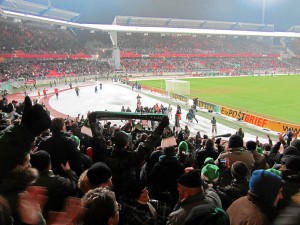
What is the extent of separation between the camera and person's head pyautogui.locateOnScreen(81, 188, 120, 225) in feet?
8.43

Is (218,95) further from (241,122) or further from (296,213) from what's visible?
(296,213)

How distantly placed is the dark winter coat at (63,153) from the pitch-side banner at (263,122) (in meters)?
20.3

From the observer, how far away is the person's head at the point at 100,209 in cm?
257

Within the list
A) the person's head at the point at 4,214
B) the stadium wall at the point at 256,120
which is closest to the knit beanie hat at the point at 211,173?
the person's head at the point at 4,214

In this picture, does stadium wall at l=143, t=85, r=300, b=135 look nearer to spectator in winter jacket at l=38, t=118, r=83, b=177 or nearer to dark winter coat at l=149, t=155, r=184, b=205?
dark winter coat at l=149, t=155, r=184, b=205

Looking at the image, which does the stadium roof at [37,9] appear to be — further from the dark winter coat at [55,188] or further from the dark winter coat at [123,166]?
the dark winter coat at [55,188]

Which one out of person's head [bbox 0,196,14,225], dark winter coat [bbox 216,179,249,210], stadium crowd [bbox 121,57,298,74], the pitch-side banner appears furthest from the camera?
stadium crowd [bbox 121,57,298,74]

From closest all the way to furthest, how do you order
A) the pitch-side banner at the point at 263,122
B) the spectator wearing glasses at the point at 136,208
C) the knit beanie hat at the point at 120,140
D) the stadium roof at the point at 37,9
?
the spectator wearing glasses at the point at 136,208, the knit beanie hat at the point at 120,140, the pitch-side banner at the point at 263,122, the stadium roof at the point at 37,9

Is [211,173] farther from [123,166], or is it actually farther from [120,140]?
[120,140]

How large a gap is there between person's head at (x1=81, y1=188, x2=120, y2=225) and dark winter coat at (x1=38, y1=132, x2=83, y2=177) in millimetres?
2153

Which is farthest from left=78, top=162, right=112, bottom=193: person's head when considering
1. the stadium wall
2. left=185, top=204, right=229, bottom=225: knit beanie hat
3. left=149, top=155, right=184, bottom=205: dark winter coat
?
the stadium wall

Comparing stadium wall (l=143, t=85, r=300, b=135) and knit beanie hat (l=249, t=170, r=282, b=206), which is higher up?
knit beanie hat (l=249, t=170, r=282, b=206)

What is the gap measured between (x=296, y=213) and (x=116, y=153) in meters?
3.57

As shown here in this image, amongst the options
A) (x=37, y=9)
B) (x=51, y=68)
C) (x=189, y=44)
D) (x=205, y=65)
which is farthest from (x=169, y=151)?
(x=189, y=44)
